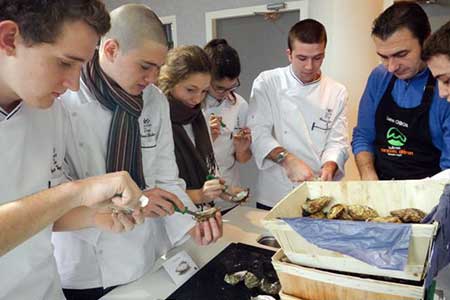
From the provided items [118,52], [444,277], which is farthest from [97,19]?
[444,277]

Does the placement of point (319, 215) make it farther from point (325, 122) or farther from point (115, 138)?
point (325, 122)

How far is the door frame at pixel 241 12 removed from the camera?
9.14ft

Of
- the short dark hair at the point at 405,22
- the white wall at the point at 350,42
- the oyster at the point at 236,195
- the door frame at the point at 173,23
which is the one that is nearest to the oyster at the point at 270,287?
A: the oyster at the point at 236,195

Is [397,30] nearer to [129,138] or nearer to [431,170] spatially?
[431,170]

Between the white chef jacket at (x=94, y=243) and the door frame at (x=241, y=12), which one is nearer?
the white chef jacket at (x=94, y=243)

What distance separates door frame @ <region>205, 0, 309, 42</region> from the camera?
9.14 feet

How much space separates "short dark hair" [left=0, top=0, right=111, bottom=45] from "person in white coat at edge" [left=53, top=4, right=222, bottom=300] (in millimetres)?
307

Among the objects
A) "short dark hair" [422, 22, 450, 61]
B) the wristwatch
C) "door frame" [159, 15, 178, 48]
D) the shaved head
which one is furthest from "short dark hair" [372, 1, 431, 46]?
"door frame" [159, 15, 178, 48]

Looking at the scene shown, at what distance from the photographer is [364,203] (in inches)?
33.7

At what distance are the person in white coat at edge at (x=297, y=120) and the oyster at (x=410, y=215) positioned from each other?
86 centimetres

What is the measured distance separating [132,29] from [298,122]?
3.29ft

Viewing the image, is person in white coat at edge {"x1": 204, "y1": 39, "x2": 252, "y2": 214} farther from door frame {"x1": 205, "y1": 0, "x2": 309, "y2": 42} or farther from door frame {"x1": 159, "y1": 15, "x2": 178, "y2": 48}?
door frame {"x1": 159, "y1": 15, "x2": 178, "y2": 48}

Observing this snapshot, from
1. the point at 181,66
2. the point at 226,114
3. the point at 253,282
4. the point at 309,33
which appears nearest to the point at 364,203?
the point at 253,282

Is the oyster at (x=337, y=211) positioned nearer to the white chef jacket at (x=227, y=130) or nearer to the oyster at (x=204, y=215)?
the oyster at (x=204, y=215)
